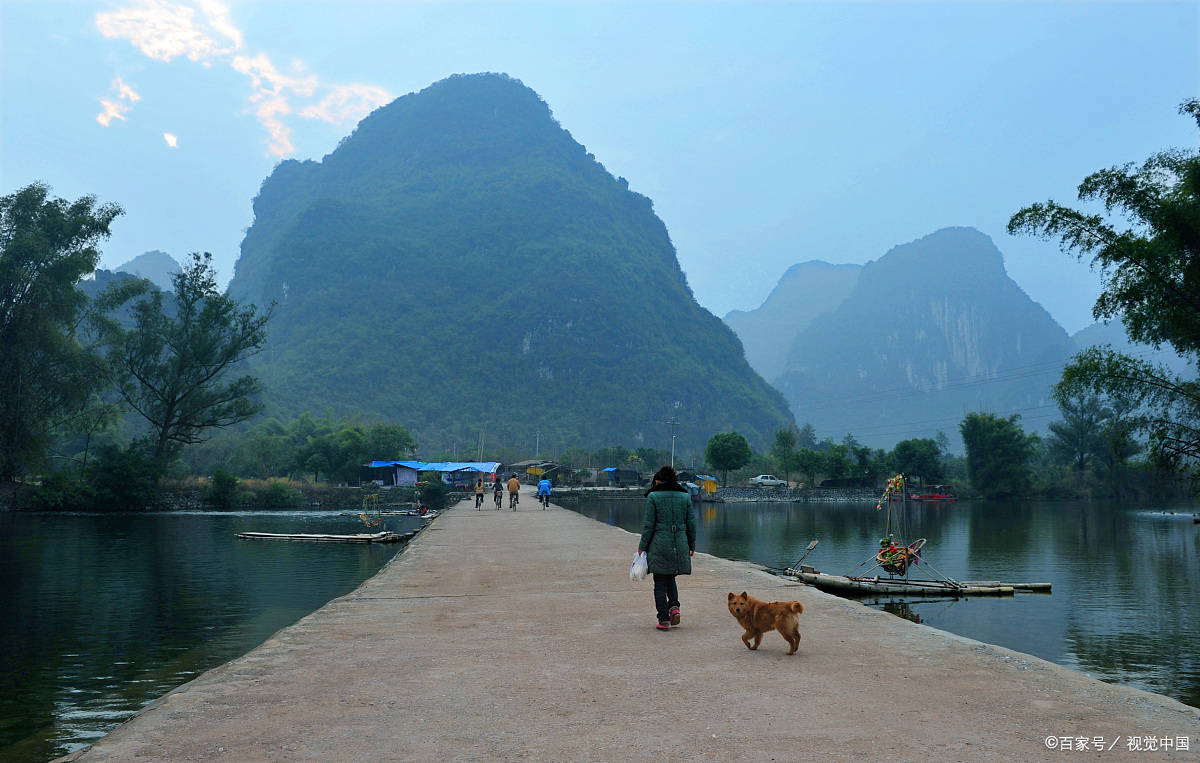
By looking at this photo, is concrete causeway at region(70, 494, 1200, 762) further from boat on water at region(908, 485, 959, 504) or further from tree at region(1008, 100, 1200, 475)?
boat on water at region(908, 485, 959, 504)

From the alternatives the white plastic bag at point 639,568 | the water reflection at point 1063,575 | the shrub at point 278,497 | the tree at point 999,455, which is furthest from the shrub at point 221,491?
the tree at point 999,455

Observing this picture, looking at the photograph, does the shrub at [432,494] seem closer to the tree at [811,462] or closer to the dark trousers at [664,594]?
the dark trousers at [664,594]

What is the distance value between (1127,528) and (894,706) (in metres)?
47.7

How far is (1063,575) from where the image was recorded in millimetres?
23406

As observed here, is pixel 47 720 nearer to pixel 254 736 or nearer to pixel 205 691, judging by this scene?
pixel 205 691

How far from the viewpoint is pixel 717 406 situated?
610 feet

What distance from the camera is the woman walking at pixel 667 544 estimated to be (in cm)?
796

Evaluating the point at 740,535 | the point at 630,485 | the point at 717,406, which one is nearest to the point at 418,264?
the point at 717,406

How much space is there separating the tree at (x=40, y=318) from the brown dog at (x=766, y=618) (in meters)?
48.7

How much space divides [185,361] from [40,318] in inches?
537

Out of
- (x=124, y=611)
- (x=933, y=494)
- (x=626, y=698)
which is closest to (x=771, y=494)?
(x=933, y=494)

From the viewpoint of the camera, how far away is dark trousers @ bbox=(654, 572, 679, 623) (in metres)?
7.98

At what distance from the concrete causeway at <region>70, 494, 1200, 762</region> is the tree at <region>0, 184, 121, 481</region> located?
4448 cm

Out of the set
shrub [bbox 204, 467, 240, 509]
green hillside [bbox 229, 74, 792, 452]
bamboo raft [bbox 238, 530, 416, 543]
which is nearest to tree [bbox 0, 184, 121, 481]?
shrub [bbox 204, 467, 240, 509]
